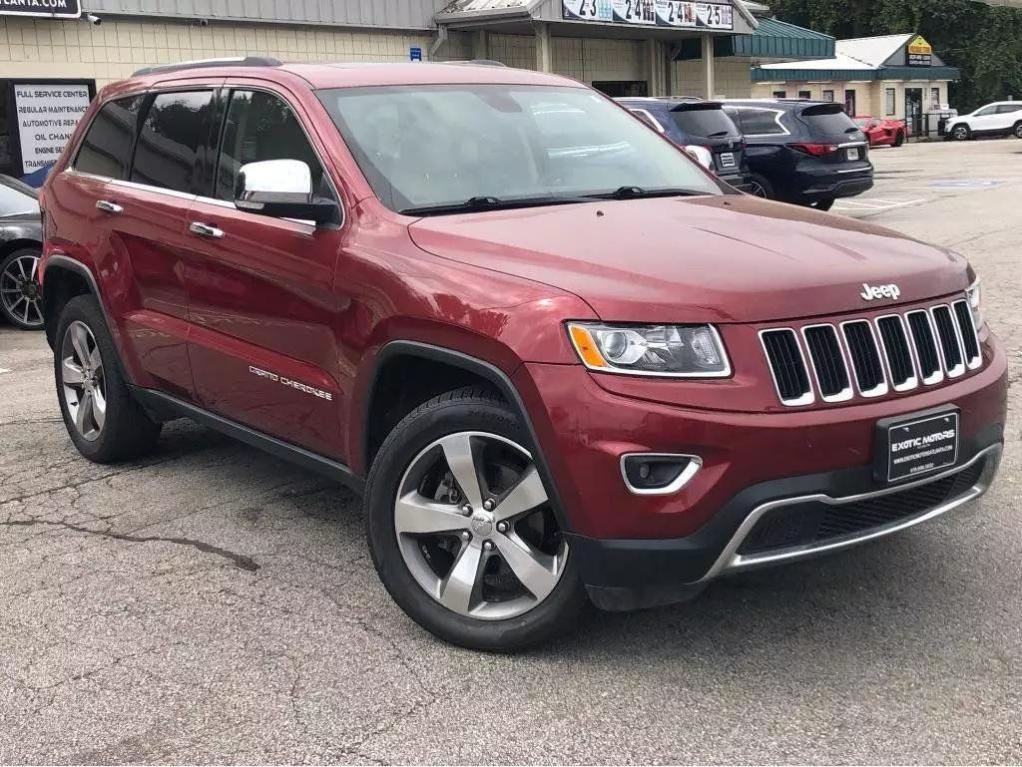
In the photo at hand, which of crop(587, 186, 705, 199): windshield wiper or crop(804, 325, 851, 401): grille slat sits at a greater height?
crop(587, 186, 705, 199): windshield wiper

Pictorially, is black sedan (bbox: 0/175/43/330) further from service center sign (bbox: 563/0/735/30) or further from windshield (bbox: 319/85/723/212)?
service center sign (bbox: 563/0/735/30)

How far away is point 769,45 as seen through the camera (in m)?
28.2

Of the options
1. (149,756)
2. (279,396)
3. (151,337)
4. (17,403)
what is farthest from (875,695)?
(17,403)

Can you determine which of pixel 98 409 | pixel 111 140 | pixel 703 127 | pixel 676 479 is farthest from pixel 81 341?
pixel 703 127

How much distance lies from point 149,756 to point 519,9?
60.2ft

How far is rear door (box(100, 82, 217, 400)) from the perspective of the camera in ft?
15.6

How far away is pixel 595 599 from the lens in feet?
10.7

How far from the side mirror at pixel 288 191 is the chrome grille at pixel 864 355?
1.58 m

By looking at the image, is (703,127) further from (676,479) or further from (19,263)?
(676,479)

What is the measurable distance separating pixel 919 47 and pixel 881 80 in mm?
3432

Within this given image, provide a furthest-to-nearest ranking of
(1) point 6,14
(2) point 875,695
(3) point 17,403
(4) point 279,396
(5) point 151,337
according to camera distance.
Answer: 1. (1) point 6,14
2. (3) point 17,403
3. (5) point 151,337
4. (4) point 279,396
5. (2) point 875,695

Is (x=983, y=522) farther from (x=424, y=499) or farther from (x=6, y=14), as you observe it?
(x=6, y=14)

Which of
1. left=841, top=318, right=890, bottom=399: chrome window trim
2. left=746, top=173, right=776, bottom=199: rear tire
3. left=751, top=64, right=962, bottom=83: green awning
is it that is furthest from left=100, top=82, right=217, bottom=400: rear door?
left=751, top=64, right=962, bottom=83: green awning

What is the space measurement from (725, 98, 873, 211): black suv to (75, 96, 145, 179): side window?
11.9 metres
